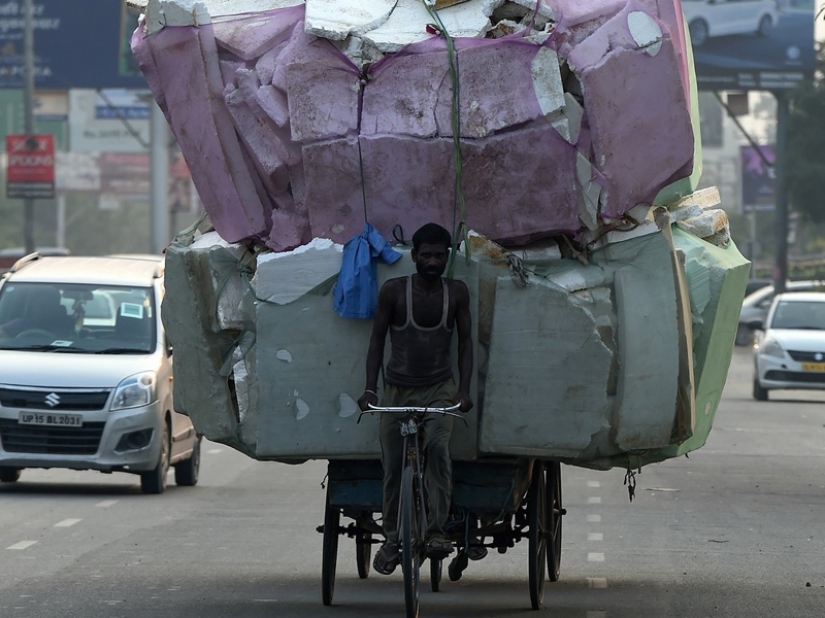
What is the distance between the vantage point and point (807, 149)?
184ft

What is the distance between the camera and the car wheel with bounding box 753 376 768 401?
27947mm

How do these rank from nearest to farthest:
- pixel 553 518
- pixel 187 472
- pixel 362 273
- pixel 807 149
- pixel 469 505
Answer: pixel 362 273 < pixel 469 505 < pixel 553 518 < pixel 187 472 < pixel 807 149

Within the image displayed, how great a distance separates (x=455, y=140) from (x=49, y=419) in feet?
23.8

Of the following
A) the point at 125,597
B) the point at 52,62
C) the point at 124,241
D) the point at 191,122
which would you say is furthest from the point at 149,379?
the point at 124,241

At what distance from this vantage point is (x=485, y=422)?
826 centimetres

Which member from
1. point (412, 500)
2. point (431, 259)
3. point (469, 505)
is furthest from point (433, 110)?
point (469, 505)

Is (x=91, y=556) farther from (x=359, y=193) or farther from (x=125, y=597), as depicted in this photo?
(x=359, y=193)

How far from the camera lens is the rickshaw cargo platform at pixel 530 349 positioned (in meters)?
8.17

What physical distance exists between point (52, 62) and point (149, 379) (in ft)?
131

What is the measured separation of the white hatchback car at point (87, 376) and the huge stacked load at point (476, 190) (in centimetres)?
621

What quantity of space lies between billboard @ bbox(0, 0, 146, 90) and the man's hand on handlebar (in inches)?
1787

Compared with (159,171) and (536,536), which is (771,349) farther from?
(159,171)

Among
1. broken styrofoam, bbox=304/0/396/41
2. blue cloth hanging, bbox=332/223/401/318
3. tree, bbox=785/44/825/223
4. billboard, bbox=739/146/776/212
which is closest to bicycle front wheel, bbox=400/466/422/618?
blue cloth hanging, bbox=332/223/401/318

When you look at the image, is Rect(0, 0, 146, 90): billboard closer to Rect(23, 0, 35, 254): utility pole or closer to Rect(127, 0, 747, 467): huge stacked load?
Rect(23, 0, 35, 254): utility pole
